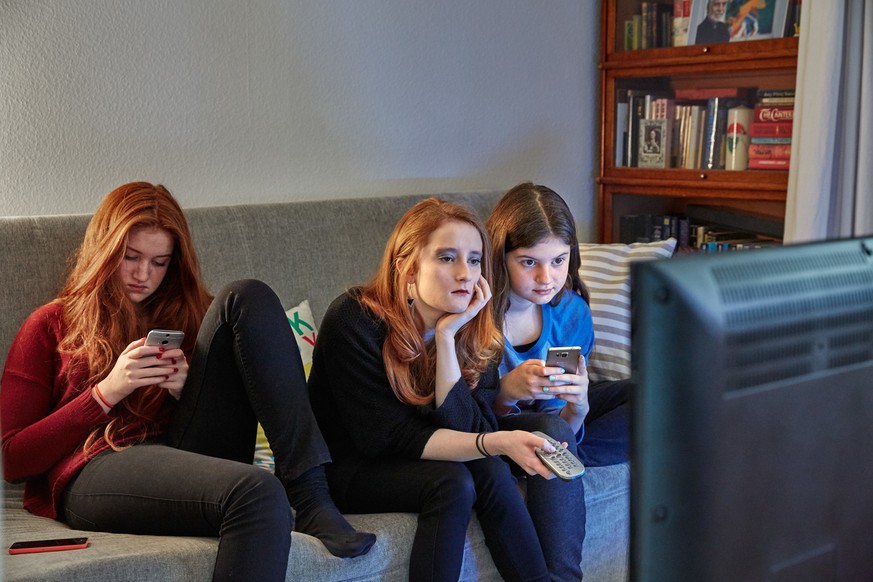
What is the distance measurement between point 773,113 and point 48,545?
2337 millimetres

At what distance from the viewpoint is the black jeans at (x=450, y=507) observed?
1.83 m

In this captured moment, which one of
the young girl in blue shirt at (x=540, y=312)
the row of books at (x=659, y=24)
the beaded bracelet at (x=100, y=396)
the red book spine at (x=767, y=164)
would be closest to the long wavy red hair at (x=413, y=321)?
the young girl in blue shirt at (x=540, y=312)

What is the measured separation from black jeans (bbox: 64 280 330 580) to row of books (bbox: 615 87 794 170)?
1757 millimetres

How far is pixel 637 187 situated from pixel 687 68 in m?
0.42

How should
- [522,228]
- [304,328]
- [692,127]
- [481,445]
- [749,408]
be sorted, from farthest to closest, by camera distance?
[692,127], [304,328], [522,228], [481,445], [749,408]

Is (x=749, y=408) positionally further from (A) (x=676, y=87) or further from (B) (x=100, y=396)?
(A) (x=676, y=87)

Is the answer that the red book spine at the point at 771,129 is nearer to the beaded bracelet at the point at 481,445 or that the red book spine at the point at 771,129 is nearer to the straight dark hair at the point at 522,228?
the straight dark hair at the point at 522,228

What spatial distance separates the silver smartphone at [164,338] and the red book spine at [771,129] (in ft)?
6.41

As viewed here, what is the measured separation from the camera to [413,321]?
2021 mm

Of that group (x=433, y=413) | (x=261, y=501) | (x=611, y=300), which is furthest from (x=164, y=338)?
(x=611, y=300)

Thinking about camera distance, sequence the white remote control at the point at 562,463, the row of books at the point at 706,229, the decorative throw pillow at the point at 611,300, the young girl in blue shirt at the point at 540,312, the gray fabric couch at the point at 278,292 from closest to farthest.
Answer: the gray fabric couch at the point at 278,292, the white remote control at the point at 562,463, the young girl in blue shirt at the point at 540,312, the decorative throw pillow at the point at 611,300, the row of books at the point at 706,229

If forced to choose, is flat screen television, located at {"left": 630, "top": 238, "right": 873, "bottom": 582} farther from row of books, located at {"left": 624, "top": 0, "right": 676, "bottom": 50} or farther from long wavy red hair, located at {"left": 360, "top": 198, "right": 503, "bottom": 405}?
row of books, located at {"left": 624, "top": 0, "right": 676, "bottom": 50}

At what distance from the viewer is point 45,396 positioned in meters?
1.91

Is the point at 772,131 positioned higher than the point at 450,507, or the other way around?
the point at 772,131
